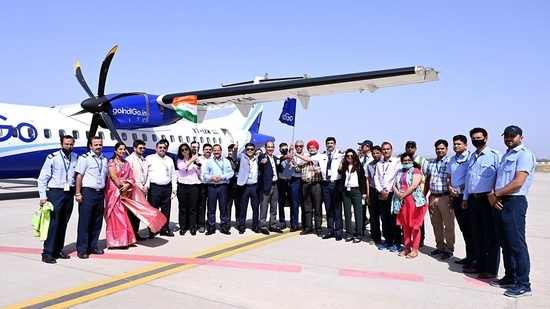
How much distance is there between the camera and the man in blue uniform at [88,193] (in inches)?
209

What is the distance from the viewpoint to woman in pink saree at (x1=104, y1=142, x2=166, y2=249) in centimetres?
582

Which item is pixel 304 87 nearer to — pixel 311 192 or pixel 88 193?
pixel 311 192

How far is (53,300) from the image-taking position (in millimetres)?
3703

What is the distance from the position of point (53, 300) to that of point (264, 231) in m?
3.88

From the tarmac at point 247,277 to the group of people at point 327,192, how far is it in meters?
0.29

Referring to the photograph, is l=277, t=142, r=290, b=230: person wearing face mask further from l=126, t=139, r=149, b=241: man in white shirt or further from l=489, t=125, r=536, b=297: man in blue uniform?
l=489, t=125, r=536, b=297: man in blue uniform

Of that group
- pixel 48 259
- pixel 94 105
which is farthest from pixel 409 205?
pixel 94 105

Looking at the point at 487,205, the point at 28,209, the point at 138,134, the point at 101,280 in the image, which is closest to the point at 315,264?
the point at 487,205

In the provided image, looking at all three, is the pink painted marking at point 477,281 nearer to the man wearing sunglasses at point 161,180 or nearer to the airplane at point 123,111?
Answer: the man wearing sunglasses at point 161,180

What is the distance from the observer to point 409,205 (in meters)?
5.71

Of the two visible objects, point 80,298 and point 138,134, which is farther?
point 138,134

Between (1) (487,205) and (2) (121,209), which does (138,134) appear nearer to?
(2) (121,209)

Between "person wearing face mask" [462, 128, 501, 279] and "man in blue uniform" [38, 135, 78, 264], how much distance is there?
15.5ft

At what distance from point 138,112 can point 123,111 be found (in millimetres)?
470
